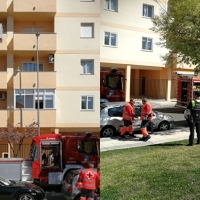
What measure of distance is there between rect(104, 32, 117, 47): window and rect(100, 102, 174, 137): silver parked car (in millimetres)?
209

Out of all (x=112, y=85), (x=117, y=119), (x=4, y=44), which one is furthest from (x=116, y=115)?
(x=4, y=44)

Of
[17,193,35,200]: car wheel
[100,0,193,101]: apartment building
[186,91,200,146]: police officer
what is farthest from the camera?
[186,91,200,146]: police officer

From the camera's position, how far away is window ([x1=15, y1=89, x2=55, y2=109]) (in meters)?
1.37

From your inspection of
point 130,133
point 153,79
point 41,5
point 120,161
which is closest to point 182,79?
point 153,79

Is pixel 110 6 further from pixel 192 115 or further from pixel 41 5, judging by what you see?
pixel 192 115

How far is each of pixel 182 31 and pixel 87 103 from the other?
1.48 feet

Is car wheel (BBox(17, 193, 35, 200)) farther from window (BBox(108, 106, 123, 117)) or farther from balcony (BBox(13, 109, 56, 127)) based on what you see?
window (BBox(108, 106, 123, 117))

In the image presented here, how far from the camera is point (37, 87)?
137 cm

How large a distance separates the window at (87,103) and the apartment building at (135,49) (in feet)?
0.51

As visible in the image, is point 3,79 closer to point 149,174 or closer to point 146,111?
point 146,111

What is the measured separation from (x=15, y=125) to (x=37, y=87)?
0.18 meters

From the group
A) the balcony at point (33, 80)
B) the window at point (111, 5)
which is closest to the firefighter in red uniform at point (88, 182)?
the balcony at point (33, 80)

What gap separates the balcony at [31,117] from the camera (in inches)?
54.9

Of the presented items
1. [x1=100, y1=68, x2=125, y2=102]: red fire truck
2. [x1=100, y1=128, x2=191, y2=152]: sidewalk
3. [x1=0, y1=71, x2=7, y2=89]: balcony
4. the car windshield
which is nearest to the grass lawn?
[x1=100, y1=128, x2=191, y2=152]: sidewalk
